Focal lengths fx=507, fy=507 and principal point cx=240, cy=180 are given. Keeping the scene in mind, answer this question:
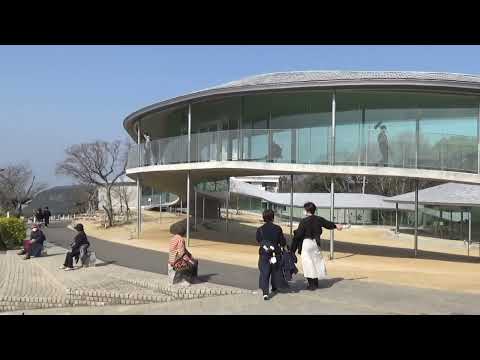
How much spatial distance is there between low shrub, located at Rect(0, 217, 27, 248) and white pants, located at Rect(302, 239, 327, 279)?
15776 mm

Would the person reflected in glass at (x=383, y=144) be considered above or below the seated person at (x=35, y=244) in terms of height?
above

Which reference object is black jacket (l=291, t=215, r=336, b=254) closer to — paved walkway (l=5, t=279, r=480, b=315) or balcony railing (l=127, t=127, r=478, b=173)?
paved walkway (l=5, t=279, r=480, b=315)

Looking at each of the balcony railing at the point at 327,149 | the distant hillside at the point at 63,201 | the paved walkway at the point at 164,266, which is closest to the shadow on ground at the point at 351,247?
the paved walkway at the point at 164,266

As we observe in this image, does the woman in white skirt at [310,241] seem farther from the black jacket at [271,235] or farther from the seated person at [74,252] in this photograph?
the seated person at [74,252]

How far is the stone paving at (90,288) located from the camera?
10.1 m

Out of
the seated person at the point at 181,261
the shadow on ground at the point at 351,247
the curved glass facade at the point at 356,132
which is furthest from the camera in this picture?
the shadow on ground at the point at 351,247

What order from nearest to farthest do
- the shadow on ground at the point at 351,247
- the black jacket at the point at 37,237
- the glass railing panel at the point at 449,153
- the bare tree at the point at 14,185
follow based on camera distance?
the glass railing panel at the point at 449,153 < the black jacket at the point at 37,237 < the shadow on ground at the point at 351,247 < the bare tree at the point at 14,185

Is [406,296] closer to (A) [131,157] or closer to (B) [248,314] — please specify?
(B) [248,314]

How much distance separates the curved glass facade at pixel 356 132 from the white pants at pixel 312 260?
8463mm

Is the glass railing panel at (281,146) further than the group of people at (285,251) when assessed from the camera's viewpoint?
Yes

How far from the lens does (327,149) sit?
18016 millimetres

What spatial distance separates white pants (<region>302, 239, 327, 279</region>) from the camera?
380 inches

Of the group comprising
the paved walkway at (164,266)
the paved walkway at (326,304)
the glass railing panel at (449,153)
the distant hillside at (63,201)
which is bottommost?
the distant hillside at (63,201)

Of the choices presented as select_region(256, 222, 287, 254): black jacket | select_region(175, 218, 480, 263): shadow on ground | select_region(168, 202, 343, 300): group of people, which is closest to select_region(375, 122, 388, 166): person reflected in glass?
select_region(175, 218, 480, 263): shadow on ground
